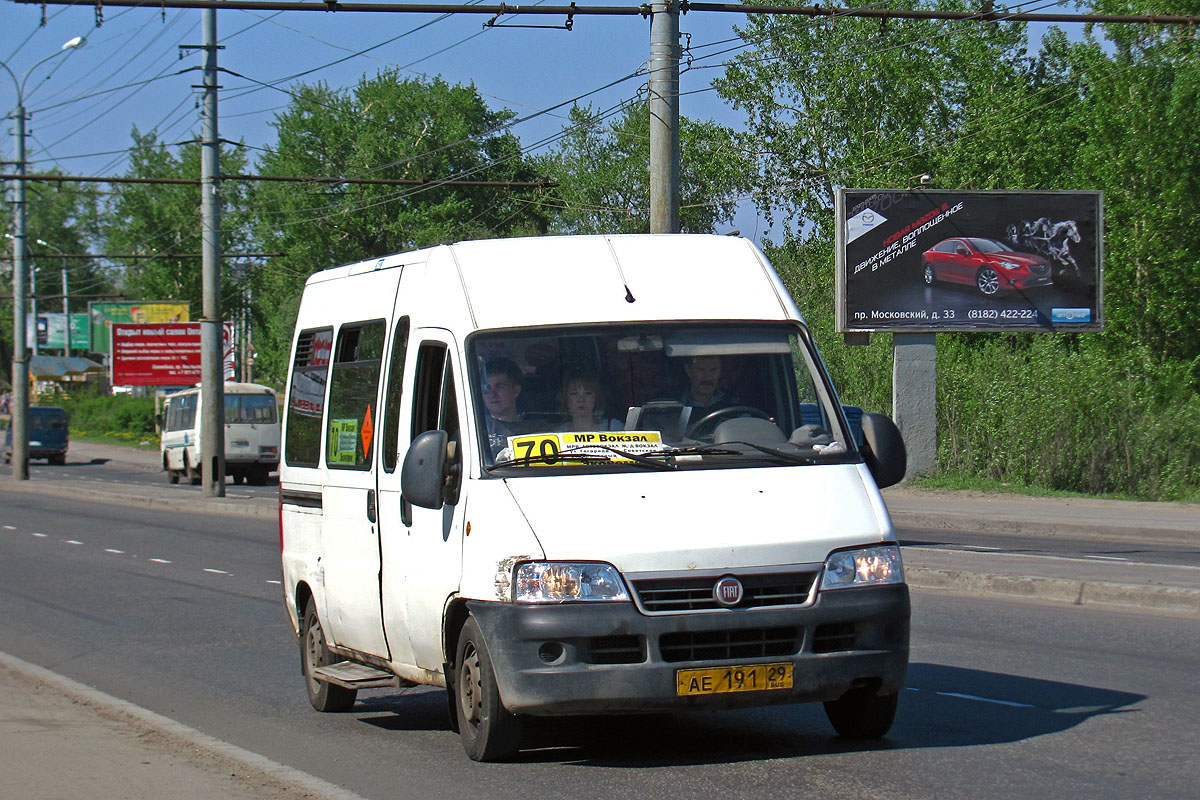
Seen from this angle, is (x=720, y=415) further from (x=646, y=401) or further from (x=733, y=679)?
(x=733, y=679)

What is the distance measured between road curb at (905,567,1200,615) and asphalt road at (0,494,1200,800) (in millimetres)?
245

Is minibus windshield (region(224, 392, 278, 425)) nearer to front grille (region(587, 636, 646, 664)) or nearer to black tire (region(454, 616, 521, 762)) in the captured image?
black tire (region(454, 616, 521, 762))

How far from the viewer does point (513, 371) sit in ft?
23.5

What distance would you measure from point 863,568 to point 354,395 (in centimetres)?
313

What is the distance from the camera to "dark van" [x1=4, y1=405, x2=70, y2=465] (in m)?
62.5

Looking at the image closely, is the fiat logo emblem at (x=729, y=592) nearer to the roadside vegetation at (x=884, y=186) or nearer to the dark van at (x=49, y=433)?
the roadside vegetation at (x=884, y=186)

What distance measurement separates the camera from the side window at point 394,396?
305 inches

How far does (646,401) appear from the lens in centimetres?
709

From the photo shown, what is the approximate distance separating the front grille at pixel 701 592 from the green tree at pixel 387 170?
7012cm

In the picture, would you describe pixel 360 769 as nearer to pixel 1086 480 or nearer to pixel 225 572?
pixel 225 572

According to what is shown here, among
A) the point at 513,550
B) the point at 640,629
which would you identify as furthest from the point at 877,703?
the point at 513,550

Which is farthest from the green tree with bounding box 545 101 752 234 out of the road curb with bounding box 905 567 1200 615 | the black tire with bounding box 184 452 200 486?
the road curb with bounding box 905 567 1200 615

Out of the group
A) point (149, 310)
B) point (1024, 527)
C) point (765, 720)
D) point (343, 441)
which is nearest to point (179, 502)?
point (1024, 527)

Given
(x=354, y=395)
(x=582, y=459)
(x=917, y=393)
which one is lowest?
(x=582, y=459)
